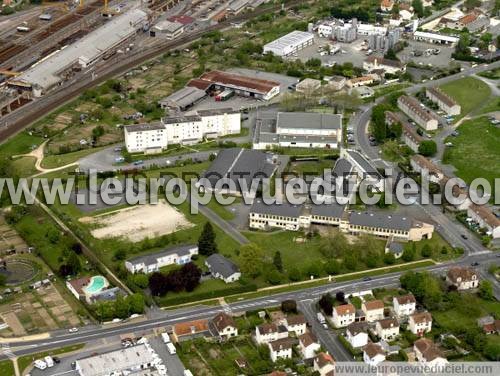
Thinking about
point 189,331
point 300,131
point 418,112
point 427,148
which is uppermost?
point 189,331

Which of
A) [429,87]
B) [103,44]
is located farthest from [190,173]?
[103,44]

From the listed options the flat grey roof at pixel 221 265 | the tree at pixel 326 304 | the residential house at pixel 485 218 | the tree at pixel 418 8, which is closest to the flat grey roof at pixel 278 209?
the flat grey roof at pixel 221 265

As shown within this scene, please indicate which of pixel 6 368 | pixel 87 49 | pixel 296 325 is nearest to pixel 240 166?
pixel 296 325

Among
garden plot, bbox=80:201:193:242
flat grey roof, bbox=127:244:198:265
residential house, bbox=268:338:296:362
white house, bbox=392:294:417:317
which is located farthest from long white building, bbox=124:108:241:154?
residential house, bbox=268:338:296:362

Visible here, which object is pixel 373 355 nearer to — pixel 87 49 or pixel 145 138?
pixel 145 138

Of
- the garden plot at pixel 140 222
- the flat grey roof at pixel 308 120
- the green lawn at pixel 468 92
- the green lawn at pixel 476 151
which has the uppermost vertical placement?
the flat grey roof at pixel 308 120

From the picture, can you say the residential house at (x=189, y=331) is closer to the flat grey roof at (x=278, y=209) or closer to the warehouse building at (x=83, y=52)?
the flat grey roof at (x=278, y=209)

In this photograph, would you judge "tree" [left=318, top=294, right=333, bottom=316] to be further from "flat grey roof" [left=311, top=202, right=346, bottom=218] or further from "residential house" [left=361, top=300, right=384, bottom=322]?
"flat grey roof" [left=311, top=202, right=346, bottom=218]

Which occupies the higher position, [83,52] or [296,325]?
[296,325]
